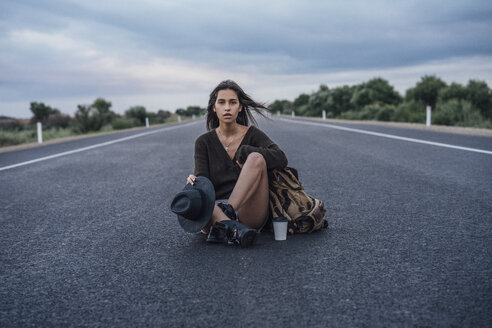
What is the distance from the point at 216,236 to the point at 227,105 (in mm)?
1123

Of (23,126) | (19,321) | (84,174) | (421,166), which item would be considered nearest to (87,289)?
(19,321)

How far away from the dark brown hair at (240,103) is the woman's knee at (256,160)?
0.38 metres

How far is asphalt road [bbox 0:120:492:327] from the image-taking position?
229 centimetres

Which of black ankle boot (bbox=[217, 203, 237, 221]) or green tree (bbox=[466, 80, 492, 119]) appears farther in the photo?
green tree (bbox=[466, 80, 492, 119])

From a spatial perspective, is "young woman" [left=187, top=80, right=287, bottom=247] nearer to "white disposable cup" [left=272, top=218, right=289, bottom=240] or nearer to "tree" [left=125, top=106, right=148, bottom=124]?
"white disposable cup" [left=272, top=218, right=289, bottom=240]

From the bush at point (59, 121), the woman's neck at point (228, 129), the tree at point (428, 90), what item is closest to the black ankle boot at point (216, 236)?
the woman's neck at point (228, 129)

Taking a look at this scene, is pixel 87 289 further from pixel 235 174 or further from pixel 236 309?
pixel 235 174

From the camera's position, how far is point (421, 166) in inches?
303

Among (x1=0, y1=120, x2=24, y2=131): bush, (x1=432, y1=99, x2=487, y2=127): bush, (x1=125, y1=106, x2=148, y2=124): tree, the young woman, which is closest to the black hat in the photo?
the young woman

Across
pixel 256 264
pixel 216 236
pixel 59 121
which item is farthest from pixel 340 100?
pixel 256 264

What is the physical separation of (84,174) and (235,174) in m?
4.95

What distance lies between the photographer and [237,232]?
335cm

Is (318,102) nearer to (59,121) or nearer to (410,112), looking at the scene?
(410,112)

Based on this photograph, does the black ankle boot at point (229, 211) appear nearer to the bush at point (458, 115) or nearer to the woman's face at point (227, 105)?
the woman's face at point (227, 105)
